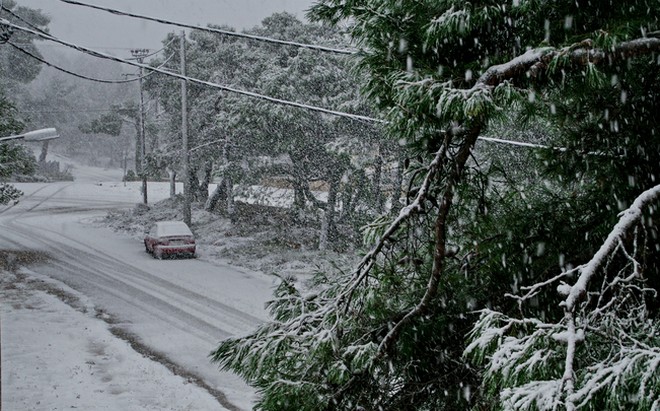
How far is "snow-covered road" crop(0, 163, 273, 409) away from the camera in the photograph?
1321 centimetres

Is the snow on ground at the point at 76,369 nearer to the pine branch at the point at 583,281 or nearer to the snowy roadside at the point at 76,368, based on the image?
the snowy roadside at the point at 76,368

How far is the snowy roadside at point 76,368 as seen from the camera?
1077cm

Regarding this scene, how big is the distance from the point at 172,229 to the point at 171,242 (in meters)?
0.81

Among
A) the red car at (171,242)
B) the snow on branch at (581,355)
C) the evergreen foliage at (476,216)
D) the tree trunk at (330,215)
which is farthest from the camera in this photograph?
the red car at (171,242)

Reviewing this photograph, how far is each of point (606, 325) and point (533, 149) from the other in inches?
110

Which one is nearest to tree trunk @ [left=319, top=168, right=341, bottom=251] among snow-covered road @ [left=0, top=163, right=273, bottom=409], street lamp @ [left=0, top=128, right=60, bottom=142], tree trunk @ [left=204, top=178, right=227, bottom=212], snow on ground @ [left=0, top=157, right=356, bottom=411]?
snow on ground @ [left=0, top=157, right=356, bottom=411]

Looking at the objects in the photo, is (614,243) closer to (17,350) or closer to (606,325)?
(606,325)

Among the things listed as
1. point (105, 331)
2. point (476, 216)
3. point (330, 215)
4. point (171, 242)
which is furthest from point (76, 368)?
point (330, 215)

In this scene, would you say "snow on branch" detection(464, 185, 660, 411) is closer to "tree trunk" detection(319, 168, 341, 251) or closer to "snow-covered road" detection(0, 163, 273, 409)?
"snow-covered road" detection(0, 163, 273, 409)

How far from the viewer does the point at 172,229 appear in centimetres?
2469

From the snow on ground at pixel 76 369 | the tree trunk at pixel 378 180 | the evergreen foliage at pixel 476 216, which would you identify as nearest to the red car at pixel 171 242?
the snow on ground at pixel 76 369

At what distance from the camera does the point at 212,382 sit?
1173 centimetres

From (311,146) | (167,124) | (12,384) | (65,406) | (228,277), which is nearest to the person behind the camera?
(65,406)

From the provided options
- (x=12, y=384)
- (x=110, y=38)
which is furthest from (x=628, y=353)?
(x=110, y=38)
